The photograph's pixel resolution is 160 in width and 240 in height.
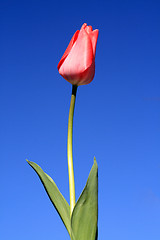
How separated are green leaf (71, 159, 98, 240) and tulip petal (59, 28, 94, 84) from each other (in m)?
0.32

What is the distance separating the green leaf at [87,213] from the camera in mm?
1091

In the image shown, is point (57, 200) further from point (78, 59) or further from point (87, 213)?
point (78, 59)

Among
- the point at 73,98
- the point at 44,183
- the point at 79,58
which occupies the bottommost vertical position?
the point at 44,183

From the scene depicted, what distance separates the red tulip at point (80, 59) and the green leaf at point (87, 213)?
0.31 meters

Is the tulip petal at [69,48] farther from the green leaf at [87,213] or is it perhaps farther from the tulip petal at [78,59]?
the green leaf at [87,213]

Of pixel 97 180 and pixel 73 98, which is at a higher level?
pixel 73 98

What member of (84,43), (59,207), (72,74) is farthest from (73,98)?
(59,207)

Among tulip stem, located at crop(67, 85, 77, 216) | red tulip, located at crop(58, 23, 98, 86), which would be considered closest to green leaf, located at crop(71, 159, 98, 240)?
tulip stem, located at crop(67, 85, 77, 216)

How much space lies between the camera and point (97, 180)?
111 cm

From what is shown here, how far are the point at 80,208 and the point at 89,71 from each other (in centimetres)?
44

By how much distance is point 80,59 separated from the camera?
1.22 metres

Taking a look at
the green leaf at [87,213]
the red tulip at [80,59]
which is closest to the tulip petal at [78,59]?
the red tulip at [80,59]

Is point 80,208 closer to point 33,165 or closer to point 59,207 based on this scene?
point 59,207

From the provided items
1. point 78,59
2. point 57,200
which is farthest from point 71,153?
point 78,59
